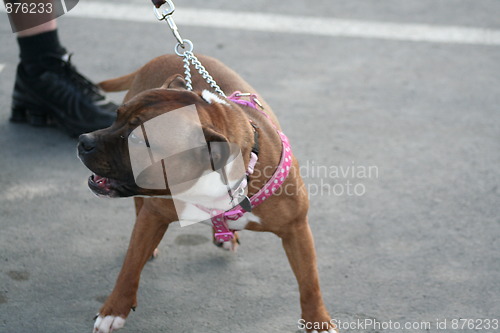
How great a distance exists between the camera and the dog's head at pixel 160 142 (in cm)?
225

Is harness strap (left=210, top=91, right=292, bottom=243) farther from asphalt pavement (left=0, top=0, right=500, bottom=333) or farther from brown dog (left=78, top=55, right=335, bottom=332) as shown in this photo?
asphalt pavement (left=0, top=0, right=500, bottom=333)

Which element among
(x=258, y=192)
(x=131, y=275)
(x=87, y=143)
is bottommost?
(x=131, y=275)

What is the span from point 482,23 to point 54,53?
3.49m

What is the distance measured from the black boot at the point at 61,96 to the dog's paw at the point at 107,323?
167 centimetres

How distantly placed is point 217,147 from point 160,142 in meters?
0.18

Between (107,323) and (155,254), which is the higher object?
(107,323)

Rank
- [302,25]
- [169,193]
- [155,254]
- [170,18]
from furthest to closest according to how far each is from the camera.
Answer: [302,25]
[155,254]
[170,18]
[169,193]

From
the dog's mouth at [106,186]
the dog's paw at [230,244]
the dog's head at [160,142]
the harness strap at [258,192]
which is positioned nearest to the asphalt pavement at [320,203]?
the dog's paw at [230,244]

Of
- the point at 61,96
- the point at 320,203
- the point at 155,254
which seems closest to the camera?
the point at 155,254

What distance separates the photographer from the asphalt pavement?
2891 mm

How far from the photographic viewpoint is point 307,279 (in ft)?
8.92

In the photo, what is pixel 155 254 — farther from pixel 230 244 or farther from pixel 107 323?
pixel 107 323

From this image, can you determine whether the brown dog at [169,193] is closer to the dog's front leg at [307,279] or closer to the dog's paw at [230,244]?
the dog's front leg at [307,279]

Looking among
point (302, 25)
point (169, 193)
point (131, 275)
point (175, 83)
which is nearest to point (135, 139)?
point (169, 193)
